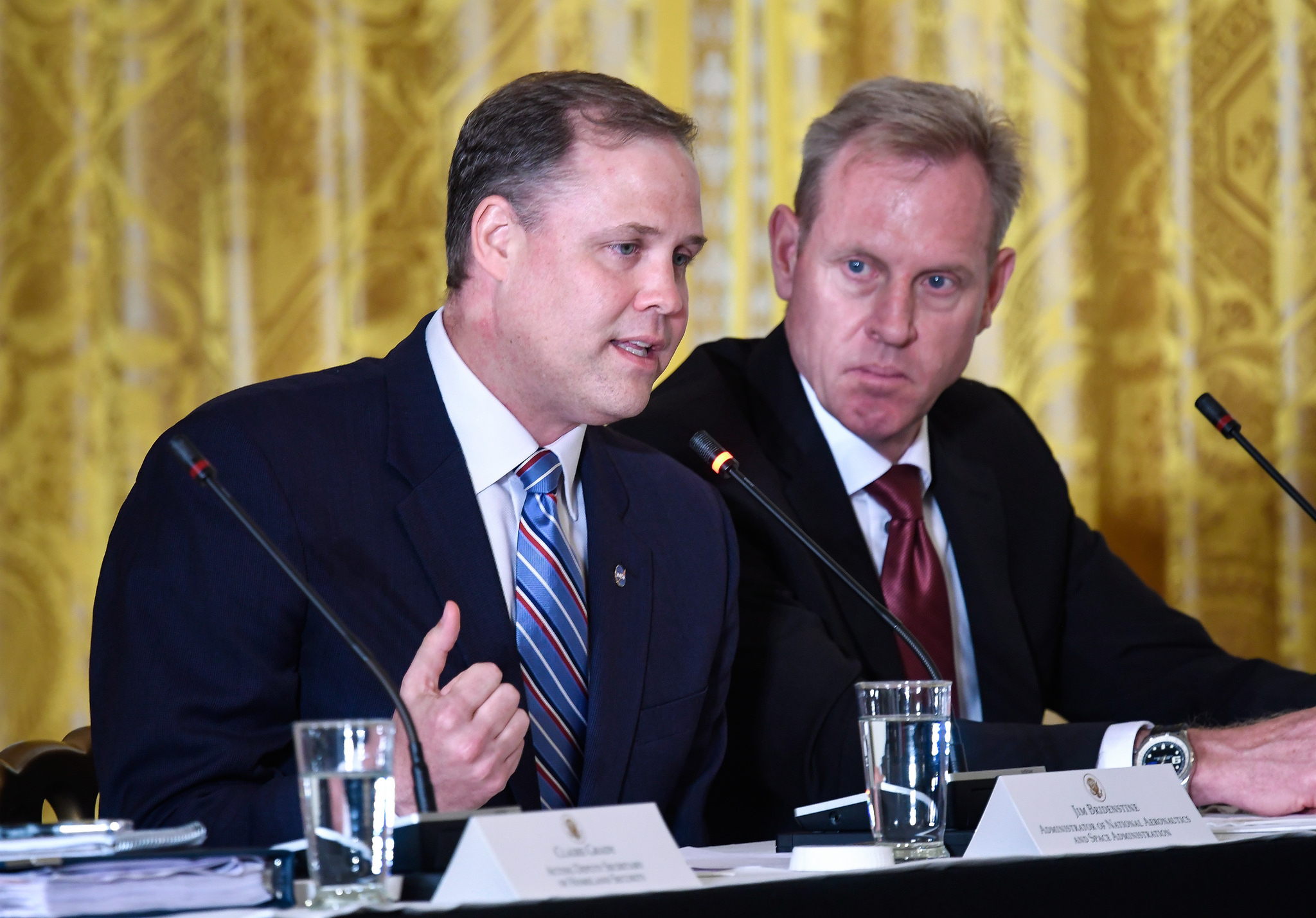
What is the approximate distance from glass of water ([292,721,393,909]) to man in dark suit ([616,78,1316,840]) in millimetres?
1064

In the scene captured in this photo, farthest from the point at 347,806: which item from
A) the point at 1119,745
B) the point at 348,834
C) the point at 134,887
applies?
the point at 1119,745

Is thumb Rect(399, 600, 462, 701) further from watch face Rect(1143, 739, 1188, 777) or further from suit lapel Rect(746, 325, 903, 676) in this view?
suit lapel Rect(746, 325, 903, 676)

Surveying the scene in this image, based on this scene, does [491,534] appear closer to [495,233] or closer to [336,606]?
[336,606]

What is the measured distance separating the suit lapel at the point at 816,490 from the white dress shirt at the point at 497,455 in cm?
53

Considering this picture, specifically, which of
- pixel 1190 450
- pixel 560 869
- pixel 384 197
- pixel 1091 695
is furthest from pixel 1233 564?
pixel 560 869

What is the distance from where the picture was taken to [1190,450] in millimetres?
3430

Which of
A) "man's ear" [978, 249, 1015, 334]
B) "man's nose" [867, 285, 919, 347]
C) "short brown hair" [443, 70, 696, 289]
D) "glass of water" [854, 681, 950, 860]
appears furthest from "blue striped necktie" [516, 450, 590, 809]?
"man's ear" [978, 249, 1015, 334]

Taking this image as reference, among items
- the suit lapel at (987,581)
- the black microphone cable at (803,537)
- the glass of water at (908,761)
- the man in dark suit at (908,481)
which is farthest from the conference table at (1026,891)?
the suit lapel at (987,581)

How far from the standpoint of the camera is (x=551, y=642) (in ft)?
5.85

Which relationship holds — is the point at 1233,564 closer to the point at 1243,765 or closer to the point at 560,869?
the point at 1243,765

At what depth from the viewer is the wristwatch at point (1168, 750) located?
180 centimetres

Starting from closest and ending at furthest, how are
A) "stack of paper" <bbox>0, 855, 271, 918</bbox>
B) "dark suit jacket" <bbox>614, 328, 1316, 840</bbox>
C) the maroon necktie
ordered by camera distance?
"stack of paper" <bbox>0, 855, 271, 918</bbox> < "dark suit jacket" <bbox>614, 328, 1316, 840</bbox> < the maroon necktie

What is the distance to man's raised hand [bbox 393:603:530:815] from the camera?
4.43ft

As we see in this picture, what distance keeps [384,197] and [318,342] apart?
0.30 metres
